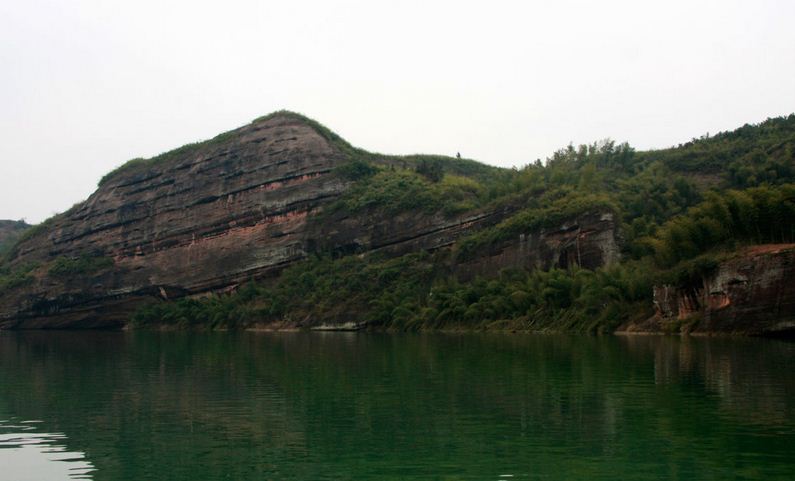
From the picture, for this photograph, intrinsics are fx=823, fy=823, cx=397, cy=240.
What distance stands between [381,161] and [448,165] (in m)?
14.4

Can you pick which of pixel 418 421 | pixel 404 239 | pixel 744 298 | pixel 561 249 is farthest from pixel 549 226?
pixel 418 421

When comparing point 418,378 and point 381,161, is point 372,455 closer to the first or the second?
point 418,378

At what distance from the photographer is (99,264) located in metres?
98.7

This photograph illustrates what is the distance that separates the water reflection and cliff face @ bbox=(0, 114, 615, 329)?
66354mm

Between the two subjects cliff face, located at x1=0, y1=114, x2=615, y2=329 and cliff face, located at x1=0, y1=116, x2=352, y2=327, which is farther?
cliff face, located at x1=0, y1=116, x2=352, y2=327

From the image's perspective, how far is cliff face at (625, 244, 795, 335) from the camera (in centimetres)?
3816

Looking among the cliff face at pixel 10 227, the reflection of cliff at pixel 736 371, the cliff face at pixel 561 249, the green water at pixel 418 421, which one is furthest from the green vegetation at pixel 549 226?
the cliff face at pixel 10 227

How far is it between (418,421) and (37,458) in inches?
269

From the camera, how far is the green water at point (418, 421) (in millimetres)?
12234

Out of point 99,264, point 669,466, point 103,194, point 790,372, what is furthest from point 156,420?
point 103,194

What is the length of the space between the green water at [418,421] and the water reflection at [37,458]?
1.5 inches

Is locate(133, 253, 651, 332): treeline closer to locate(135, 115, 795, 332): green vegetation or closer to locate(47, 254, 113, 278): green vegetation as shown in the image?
locate(135, 115, 795, 332): green vegetation

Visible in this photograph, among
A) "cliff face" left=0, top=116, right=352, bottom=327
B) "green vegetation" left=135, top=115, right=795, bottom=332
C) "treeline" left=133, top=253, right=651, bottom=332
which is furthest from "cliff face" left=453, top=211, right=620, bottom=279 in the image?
"cliff face" left=0, top=116, right=352, bottom=327

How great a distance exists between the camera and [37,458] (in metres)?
13.5
